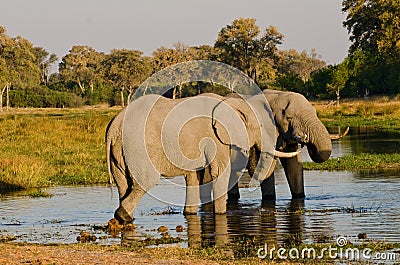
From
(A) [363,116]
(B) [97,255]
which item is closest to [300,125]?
(B) [97,255]

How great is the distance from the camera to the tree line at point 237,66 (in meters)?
61.1

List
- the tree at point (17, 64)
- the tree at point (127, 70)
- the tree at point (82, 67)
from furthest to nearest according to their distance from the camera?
the tree at point (82, 67) → the tree at point (127, 70) → the tree at point (17, 64)

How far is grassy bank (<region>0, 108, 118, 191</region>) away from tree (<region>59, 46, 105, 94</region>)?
71925 millimetres

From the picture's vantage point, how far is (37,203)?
1427 cm

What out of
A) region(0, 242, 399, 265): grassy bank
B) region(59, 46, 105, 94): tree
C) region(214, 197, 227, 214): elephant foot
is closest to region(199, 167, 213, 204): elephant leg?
region(214, 197, 227, 214): elephant foot

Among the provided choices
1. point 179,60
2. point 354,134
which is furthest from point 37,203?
point 179,60

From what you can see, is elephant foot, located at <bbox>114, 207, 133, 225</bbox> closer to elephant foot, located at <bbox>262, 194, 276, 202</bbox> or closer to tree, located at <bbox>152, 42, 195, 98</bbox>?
elephant foot, located at <bbox>262, 194, 276, 202</bbox>

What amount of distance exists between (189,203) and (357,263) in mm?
4777

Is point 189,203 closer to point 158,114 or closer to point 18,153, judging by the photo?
point 158,114

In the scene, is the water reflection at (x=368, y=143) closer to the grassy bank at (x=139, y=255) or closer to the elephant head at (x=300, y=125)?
the elephant head at (x=300, y=125)

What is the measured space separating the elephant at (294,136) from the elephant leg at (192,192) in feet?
4.85

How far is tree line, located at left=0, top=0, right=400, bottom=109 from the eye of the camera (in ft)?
201

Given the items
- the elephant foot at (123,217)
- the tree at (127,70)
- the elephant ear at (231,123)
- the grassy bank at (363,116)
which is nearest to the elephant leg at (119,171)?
the elephant foot at (123,217)

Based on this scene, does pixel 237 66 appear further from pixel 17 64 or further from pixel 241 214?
pixel 241 214
